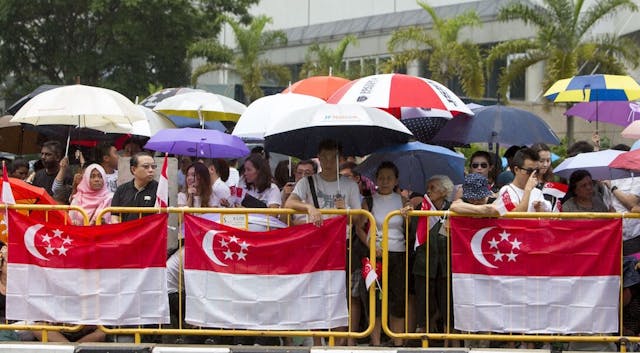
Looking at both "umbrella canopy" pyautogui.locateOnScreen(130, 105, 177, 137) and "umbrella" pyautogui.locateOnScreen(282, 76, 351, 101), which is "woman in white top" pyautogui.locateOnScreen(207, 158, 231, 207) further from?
"umbrella" pyautogui.locateOnScreen(282, 76, 351, 101)

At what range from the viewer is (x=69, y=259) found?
9617 mm

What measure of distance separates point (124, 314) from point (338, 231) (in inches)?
77.5

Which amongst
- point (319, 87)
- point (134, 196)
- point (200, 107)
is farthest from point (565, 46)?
point (134, 196)

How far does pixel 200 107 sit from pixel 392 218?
4787 millimetres

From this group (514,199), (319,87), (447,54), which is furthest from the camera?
(447,54)

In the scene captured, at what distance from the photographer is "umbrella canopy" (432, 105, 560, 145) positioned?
1208 centimetres

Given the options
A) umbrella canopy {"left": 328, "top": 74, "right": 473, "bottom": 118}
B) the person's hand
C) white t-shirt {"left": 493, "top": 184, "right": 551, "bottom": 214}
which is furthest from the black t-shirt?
white t-shirt {"left": 493, "top": 184, "right": 551, "bottom": 214}

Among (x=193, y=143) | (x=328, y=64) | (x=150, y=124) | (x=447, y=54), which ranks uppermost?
(x=328, y=64)

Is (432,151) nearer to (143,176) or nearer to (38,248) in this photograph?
(143,176)

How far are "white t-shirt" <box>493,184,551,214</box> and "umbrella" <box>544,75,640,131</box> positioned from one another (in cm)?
365

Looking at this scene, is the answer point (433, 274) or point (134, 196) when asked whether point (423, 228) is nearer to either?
point (433, 274)

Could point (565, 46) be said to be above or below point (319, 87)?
above

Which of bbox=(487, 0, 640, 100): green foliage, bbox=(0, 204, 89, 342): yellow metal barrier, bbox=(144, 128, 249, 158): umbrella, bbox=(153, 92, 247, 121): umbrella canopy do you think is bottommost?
bbox=(0, 204, 89, 342): yellow metal barrier

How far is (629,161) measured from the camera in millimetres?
9766
